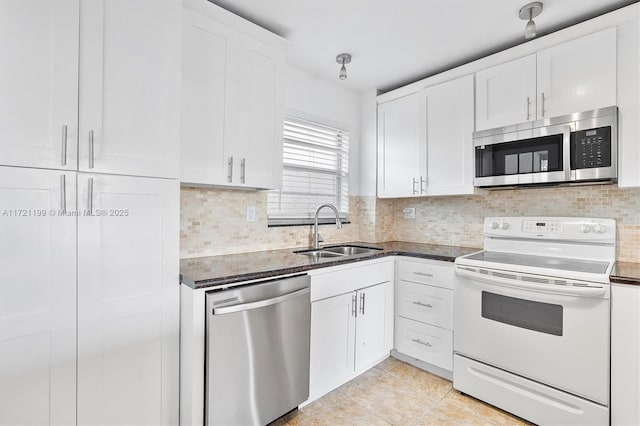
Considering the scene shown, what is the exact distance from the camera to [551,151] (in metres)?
2.19

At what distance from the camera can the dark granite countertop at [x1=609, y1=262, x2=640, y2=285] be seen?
1.67m

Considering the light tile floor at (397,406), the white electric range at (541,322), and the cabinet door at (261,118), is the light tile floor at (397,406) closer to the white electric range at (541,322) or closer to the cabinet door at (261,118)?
the white electric range at (541,322)

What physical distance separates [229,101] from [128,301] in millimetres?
1248

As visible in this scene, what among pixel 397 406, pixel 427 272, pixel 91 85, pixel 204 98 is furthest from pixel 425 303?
pixel 91 85

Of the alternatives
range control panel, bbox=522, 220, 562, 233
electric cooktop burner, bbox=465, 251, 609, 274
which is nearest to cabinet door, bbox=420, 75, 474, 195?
range control panel, bbox=522, 220, 562, 233

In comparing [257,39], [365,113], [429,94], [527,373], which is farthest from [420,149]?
[527,373]

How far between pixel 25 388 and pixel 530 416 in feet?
8.24

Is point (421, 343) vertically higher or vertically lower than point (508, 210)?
lower

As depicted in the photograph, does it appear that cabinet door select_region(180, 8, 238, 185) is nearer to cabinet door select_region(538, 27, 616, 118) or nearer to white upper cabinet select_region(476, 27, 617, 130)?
white upper cabinet select_region(476, 27, 617, 130)

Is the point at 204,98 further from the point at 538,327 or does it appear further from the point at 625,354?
the point at 625,354

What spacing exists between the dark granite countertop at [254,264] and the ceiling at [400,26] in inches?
61.1

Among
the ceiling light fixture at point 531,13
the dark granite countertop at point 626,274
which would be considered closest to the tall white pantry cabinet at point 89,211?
the ceiling light fixture at point 531,13

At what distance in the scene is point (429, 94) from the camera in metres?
2.85

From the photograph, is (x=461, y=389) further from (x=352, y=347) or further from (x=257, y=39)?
(x=257, y=39)
